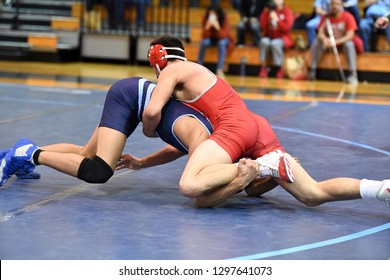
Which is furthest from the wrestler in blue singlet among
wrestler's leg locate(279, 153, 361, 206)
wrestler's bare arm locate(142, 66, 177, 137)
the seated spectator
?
the seated spectator

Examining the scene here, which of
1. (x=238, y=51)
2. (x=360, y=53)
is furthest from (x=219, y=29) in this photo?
(x=360, y=53)

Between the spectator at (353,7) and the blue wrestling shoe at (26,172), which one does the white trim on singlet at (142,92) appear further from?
the spectator at (353,7)

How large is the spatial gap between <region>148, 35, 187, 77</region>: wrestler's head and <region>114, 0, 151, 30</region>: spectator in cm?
1051

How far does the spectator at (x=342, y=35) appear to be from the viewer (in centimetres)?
1339

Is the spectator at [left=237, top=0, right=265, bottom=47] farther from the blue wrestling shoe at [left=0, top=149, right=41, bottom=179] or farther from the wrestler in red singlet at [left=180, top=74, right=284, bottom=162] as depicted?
the wrestler in red singlet at [left=180, top=74, right=284, bottom=162]

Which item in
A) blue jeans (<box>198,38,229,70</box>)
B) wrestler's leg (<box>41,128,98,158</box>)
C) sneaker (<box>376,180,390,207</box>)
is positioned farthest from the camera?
blue jeans (<box>198,38,229,70</box>)

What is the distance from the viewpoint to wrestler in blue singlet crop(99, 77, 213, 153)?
5.18 m

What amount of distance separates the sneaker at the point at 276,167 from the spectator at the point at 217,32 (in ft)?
29.4

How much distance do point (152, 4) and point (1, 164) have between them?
11.3 meters

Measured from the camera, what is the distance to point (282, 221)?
473cm

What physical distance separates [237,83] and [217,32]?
150 cm

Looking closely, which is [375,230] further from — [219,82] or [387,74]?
[387,74]

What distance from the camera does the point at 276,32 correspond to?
45.4ft

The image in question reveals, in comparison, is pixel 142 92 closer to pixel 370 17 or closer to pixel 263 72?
pixel 263 72
